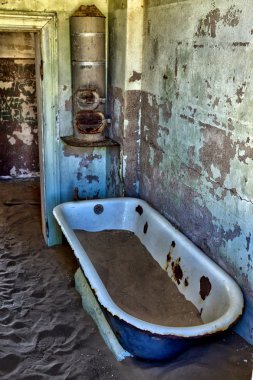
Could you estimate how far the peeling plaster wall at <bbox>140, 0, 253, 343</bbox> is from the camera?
92.1 inches

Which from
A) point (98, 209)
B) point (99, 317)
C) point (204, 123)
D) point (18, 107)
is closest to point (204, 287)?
point (99, 317)

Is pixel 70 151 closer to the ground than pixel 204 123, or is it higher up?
closer to the ground

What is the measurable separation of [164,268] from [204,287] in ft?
1.82

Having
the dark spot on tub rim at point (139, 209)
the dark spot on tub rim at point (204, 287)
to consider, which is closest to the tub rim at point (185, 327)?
the dark spot on tub rim at point (204, 287)

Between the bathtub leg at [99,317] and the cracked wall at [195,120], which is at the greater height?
the cracked wall at [195,120]

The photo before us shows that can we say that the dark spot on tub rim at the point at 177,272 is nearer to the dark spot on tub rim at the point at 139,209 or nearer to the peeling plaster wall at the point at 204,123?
the peeling plaster wall at the point at 204,123

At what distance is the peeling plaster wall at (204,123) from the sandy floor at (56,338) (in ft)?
0.93

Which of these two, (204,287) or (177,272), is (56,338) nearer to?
(177,272)

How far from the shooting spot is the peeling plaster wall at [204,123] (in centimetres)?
234

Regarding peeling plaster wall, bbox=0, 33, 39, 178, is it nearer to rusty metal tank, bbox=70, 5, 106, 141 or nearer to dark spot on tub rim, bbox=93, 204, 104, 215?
rusty metal tank, bbox=70, 5, 106, 141

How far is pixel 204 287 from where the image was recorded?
8.55 feet

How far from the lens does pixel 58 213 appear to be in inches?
137

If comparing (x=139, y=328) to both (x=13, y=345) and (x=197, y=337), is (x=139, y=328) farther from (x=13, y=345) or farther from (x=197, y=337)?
(x=13, y=345)

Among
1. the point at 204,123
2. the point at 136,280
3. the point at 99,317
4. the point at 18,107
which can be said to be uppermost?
the point at 204,123
